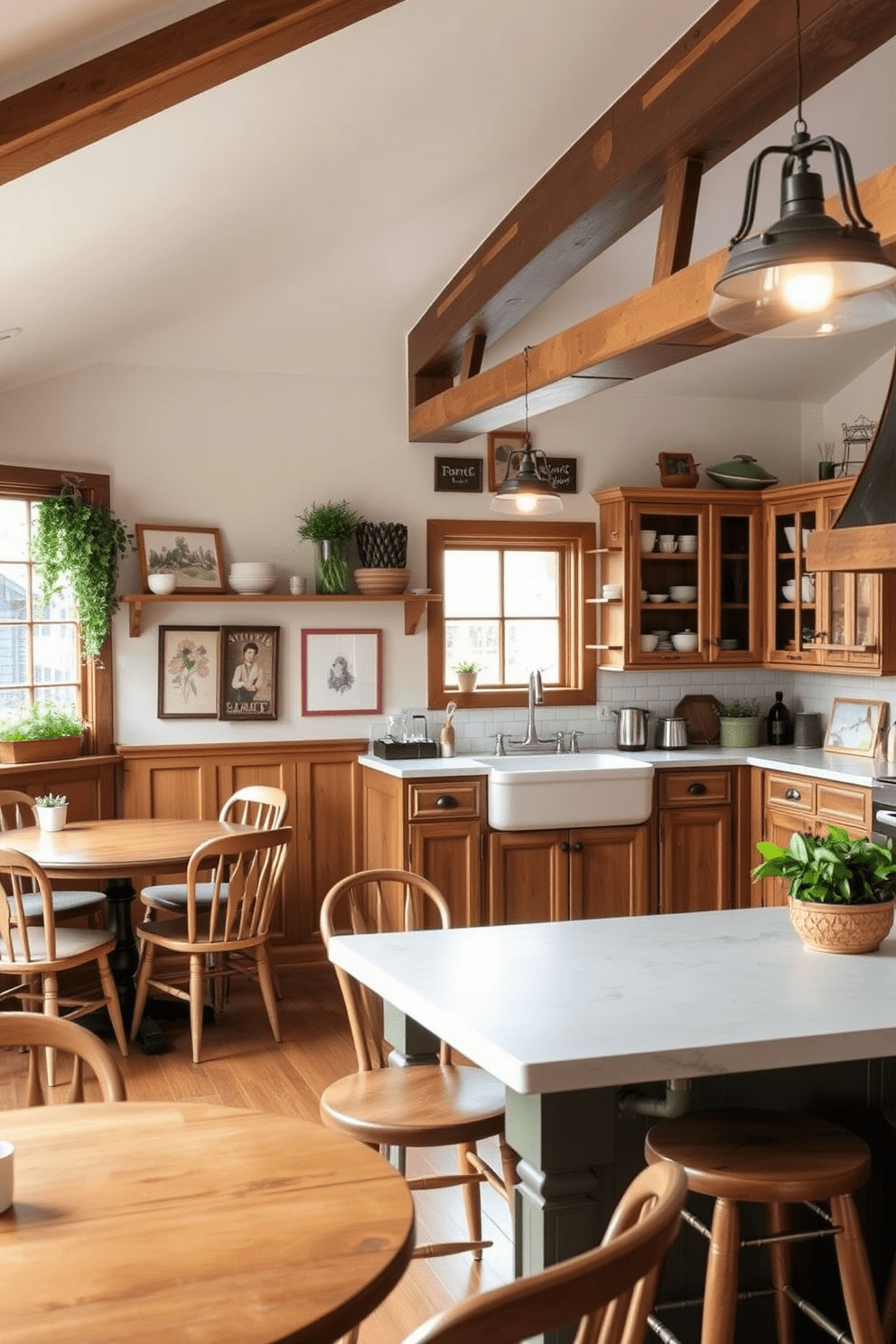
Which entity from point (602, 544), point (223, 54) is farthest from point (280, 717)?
point (223, 54)

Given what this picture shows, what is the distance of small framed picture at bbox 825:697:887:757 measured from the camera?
6.11m

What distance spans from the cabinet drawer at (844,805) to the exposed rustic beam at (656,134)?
2.34 meters

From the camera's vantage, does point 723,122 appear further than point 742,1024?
Yes

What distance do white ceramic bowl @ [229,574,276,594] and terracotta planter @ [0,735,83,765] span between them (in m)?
0.96

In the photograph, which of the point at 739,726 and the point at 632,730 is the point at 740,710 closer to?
the point at 739,726

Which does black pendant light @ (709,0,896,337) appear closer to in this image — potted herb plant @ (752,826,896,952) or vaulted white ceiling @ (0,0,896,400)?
potted herb plant @ (752,826,896,952)

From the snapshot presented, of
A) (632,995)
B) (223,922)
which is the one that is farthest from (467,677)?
(632,995)

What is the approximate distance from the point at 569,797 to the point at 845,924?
309 cm

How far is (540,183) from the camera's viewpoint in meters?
4.77

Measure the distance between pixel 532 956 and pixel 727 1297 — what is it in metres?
0.80

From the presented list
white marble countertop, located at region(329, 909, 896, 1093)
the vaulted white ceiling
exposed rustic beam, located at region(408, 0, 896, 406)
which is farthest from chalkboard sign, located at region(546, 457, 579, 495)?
white marble countertop, located at region(329, 909, 896, 1093)

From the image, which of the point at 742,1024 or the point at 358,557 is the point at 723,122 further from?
the point at 358,557

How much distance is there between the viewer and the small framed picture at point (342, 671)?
6258 mm

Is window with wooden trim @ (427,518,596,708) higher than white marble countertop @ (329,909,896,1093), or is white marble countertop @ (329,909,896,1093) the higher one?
window with wooden trim @ (427,518,596,708)
